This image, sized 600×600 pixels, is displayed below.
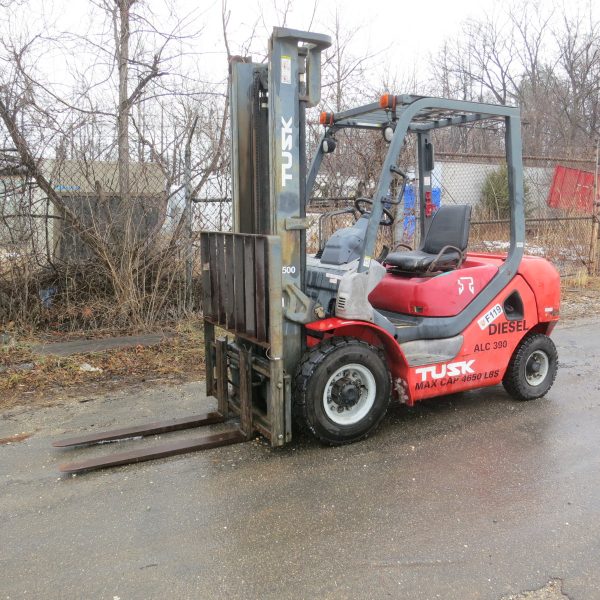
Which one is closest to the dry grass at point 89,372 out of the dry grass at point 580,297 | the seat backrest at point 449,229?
the seat backrest at point 449,229

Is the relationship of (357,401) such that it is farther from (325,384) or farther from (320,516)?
(320,516)

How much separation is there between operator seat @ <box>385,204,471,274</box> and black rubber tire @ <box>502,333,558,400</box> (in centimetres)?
99

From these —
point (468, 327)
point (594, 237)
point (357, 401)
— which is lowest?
point (357, 401)

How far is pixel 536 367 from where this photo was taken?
18.3 feet

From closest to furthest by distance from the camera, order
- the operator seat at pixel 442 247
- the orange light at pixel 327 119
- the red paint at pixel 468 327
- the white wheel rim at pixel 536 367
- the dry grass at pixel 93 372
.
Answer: the red paint at pixel 468 327
the operator seat at pixel 442 247
the orange light at pixel 327 119
the white wheel rim at pixel 536 367
the dry grass at pixel 93 372

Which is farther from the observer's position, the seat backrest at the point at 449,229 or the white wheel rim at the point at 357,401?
the seat backrest at the point at 449,229

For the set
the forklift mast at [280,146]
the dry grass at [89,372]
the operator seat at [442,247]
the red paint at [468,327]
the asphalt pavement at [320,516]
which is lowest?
the asphalt pavement at [320,516]

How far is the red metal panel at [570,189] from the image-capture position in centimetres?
1440

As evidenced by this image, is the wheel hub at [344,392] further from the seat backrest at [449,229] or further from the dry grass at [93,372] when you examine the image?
the dry grass at [93,372]

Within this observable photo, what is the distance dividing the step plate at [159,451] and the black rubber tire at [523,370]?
2.52 meters

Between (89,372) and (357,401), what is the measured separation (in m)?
3.13

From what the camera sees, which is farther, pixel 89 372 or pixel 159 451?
pixel 89 372

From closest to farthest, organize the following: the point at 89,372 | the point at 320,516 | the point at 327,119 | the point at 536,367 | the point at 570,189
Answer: the point at 320,516 < the point at 327,119 < the point at 536,367 < the point at 89,372 < the point at 570,189

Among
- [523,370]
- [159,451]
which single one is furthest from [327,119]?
[159,451]
